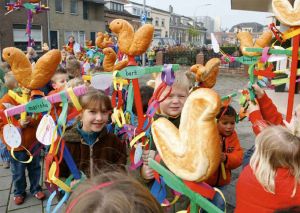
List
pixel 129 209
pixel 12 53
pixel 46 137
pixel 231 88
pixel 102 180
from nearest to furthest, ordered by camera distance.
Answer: pixel 129 209 < pixel 102 180 < pixel 46 137 < pixel 12 53 < pixel 231 88

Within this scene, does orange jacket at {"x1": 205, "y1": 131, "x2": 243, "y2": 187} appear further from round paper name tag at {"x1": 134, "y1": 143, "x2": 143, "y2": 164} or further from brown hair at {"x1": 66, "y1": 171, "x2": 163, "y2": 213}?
brown hair at {"x1": 66, "y1": 171, "x2": 163, "y2": 213}

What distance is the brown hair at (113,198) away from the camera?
88cm

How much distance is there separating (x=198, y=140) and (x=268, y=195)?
0.71m

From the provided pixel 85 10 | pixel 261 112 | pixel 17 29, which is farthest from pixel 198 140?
pixel 85 10

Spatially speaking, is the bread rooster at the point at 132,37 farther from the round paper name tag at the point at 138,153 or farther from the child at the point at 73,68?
the child at the point at 73,68

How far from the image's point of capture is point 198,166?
0.93 meters

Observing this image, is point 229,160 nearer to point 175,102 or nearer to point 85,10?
point 175,102

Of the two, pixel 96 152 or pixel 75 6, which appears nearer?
pixel 96 152

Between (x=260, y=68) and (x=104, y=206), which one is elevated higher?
(x=260, y=68)

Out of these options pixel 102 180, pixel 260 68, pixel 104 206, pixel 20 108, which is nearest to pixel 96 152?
pixel 20 108

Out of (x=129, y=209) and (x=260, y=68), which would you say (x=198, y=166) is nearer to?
(x=129, y=209)

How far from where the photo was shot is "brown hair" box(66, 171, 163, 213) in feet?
2.88

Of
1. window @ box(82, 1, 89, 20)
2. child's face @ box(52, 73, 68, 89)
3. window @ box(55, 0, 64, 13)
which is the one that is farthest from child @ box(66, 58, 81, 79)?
window @ box(82, 1, 89, 20)

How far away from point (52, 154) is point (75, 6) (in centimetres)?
2716
